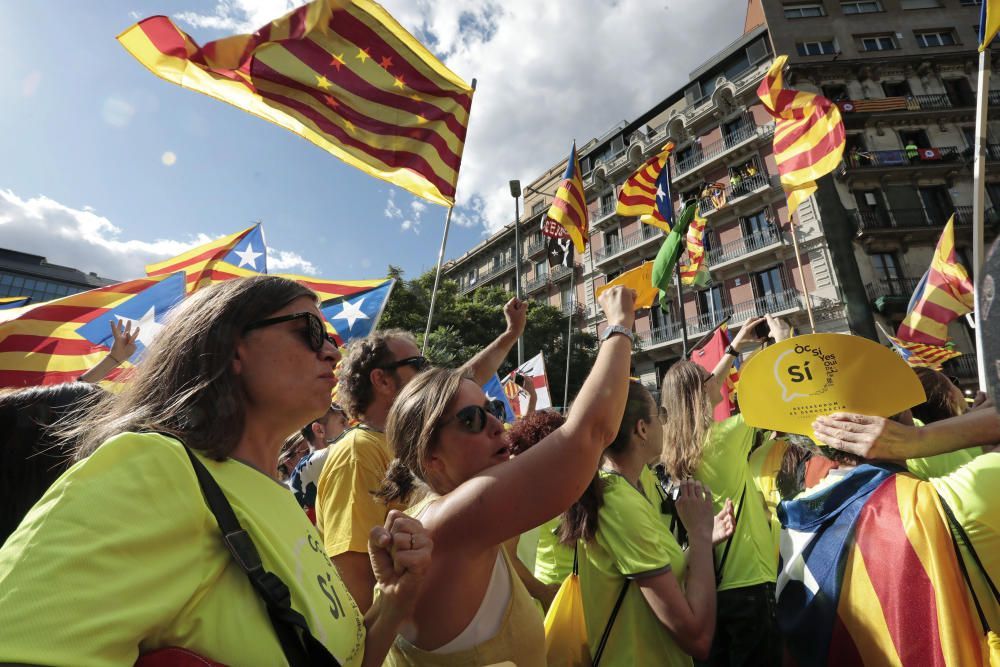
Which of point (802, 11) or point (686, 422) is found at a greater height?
point (802, 11)

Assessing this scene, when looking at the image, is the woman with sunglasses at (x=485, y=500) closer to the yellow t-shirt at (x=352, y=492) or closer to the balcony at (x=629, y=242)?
the yellow t-shirt at (x=352, y=492)

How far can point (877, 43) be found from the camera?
2255cm

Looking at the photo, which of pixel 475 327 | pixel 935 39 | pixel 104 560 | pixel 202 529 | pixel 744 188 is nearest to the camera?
pixel 104 560

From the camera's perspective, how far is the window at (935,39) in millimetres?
22266

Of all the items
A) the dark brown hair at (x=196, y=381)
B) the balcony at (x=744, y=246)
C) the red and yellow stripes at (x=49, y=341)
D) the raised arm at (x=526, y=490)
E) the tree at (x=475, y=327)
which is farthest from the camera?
the balcony at (x=744, y=246)

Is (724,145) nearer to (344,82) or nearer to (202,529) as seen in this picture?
(344,82)

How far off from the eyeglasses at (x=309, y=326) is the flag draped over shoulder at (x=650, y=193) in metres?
7.98

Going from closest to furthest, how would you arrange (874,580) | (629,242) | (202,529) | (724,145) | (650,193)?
(202,529), (874,580), (650,193), (724,145), (629,242)

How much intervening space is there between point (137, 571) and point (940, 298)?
384 inches

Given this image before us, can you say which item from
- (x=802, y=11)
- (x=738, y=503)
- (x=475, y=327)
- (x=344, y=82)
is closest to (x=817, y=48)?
(x=802, y=11)

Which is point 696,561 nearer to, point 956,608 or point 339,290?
point 956,608

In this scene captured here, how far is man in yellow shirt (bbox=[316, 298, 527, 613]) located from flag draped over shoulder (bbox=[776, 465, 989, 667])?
128cm

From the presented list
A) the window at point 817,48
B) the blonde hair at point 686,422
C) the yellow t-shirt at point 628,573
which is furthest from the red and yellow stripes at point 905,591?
the window at point 817,48

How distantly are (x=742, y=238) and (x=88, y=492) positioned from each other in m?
23.2
